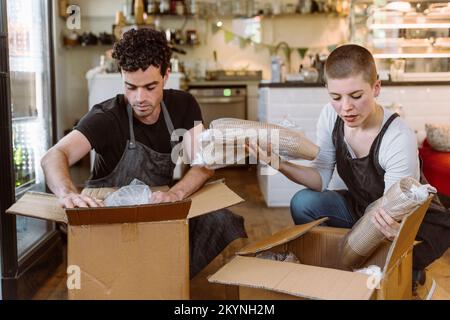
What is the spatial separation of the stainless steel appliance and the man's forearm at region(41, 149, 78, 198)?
4.36 metres

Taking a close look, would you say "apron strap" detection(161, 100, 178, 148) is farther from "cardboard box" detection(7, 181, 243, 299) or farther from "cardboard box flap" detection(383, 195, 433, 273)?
"cardboard box flap" detection(383, 195, 433, 273)

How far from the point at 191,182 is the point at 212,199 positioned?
0.15 m

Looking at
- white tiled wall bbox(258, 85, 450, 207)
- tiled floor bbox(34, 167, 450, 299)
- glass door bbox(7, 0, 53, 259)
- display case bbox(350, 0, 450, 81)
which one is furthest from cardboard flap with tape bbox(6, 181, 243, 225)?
display case bbox(350, 0, 450, 81)

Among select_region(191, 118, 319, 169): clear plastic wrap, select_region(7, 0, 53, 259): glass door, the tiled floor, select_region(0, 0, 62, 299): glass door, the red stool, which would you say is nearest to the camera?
select_region(191, 118, 319, 169): clear plastic wrap

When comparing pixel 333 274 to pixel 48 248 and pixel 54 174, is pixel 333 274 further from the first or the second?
pixel 48 248

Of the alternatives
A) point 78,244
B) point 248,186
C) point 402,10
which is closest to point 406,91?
point 402,10

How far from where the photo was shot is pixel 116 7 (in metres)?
6.14

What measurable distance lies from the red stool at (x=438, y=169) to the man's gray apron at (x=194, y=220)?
1258 millimetres

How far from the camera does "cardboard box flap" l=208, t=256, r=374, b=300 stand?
124 cm

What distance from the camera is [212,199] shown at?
62.0 inches

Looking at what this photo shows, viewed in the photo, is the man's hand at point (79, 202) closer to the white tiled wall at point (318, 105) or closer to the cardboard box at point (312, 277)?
the cardboard box at point (312, 277)

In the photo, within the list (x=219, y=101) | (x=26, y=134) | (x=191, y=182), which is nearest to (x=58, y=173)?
(x=191, y=182)

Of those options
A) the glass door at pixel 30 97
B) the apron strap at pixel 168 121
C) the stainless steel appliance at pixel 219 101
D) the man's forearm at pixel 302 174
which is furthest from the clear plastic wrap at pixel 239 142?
the stainless steel appliance at pixel 219 101

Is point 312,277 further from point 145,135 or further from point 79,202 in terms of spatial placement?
point 145,135
